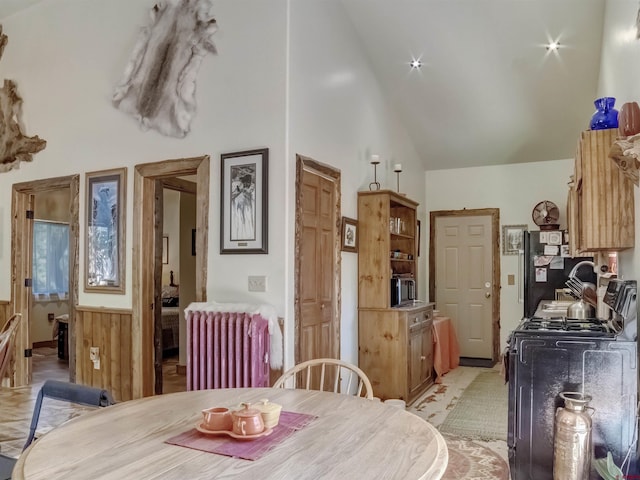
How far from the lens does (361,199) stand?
15.5 feet

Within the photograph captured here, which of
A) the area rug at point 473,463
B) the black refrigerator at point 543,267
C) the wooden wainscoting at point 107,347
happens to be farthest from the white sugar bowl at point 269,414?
the black refrigerator at point 543,267

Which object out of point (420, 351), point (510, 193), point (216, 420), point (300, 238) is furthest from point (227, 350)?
point (510, 193)

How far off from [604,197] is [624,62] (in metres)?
0.84

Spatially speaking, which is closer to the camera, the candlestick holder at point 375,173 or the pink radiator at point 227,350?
the pink radiator at point 227,350

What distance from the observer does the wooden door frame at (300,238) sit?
3594mm

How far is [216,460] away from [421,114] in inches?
202

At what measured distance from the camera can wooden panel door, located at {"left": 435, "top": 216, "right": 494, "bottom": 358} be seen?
6.56 meters

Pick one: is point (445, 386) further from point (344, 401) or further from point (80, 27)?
point (80, 27)

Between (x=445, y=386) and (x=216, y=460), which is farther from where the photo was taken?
(x=445, y=386)

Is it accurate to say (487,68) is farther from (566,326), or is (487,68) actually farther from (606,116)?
(566,326)

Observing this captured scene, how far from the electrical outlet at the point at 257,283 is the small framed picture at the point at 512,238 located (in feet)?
13.4

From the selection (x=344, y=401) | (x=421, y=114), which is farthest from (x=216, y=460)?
(x=421, y=114)

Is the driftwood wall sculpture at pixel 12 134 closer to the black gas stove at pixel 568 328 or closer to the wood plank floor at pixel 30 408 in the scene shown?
the wood plank floor at pixel 30 408

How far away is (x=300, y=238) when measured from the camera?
365 cm
